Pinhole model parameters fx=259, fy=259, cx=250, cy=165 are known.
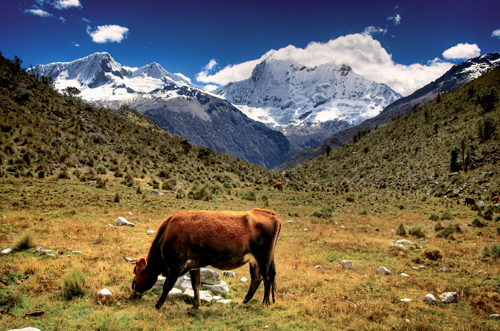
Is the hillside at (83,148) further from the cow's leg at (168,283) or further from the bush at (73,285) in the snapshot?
the cow's leg at (168,283)

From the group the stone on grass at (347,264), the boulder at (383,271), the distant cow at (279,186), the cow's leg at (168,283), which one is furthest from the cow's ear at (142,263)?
the distant cow at (279,186)

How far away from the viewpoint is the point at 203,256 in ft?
20.9

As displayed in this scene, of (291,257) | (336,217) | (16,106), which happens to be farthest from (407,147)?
(16,106)

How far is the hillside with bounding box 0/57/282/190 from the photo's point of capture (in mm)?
26312

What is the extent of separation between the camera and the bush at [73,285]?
648 centimetres

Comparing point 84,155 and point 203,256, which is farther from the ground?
point 84,155

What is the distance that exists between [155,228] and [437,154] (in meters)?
53.8

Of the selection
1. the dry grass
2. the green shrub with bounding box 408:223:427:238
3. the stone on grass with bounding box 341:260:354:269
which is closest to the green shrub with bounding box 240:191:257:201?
the dry grass

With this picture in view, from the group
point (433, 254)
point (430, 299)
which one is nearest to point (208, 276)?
point (430, 299)

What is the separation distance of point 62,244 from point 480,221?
79.4 feet

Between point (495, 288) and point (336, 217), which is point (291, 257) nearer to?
point (495, 288)

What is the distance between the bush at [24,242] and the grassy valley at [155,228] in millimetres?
55

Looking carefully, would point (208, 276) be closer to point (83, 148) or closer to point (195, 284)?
point (195, 284)

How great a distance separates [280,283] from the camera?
29.2 ft
